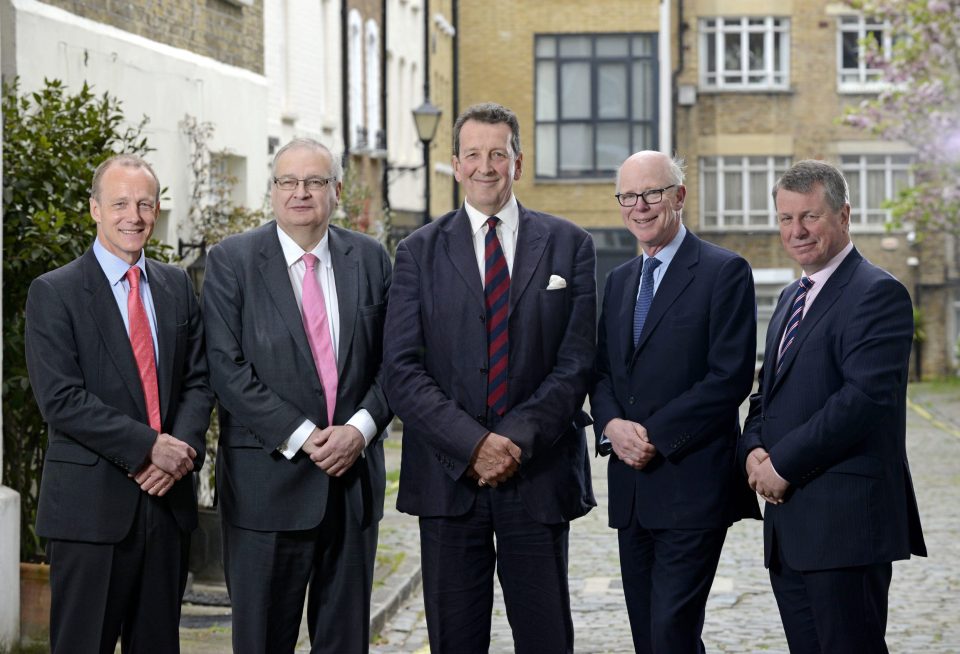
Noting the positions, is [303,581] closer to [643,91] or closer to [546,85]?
[643,91]

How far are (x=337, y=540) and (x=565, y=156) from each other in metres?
36.0

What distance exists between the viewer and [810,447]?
221 inches

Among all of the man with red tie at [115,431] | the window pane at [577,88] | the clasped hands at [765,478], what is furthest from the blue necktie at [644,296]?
Result: the window pane at [577,88]

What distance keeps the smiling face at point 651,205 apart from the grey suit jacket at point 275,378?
1.00 meters

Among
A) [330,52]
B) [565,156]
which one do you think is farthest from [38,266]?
[565,156]

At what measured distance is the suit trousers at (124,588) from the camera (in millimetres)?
5805

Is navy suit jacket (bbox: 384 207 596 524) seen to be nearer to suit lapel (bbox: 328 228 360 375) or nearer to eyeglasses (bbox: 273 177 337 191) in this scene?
suit lapel (bbox: 328 228 360 375)

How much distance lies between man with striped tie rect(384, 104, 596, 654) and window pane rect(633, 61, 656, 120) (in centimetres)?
3556

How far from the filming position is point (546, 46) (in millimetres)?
41688

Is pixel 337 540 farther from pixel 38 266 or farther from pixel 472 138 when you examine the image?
pixel 38 266

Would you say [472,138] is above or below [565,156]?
below

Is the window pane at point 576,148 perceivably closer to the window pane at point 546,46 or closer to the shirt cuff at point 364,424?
the window pane at point 546,46

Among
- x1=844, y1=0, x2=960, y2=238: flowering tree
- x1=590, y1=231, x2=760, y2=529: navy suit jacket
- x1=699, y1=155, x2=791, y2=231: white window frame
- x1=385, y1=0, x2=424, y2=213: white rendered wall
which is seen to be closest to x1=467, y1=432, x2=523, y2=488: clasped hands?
x1=590, y1=231, x2=760, y2=529: navy suit jacket

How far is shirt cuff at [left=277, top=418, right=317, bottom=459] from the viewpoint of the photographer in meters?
5.92
